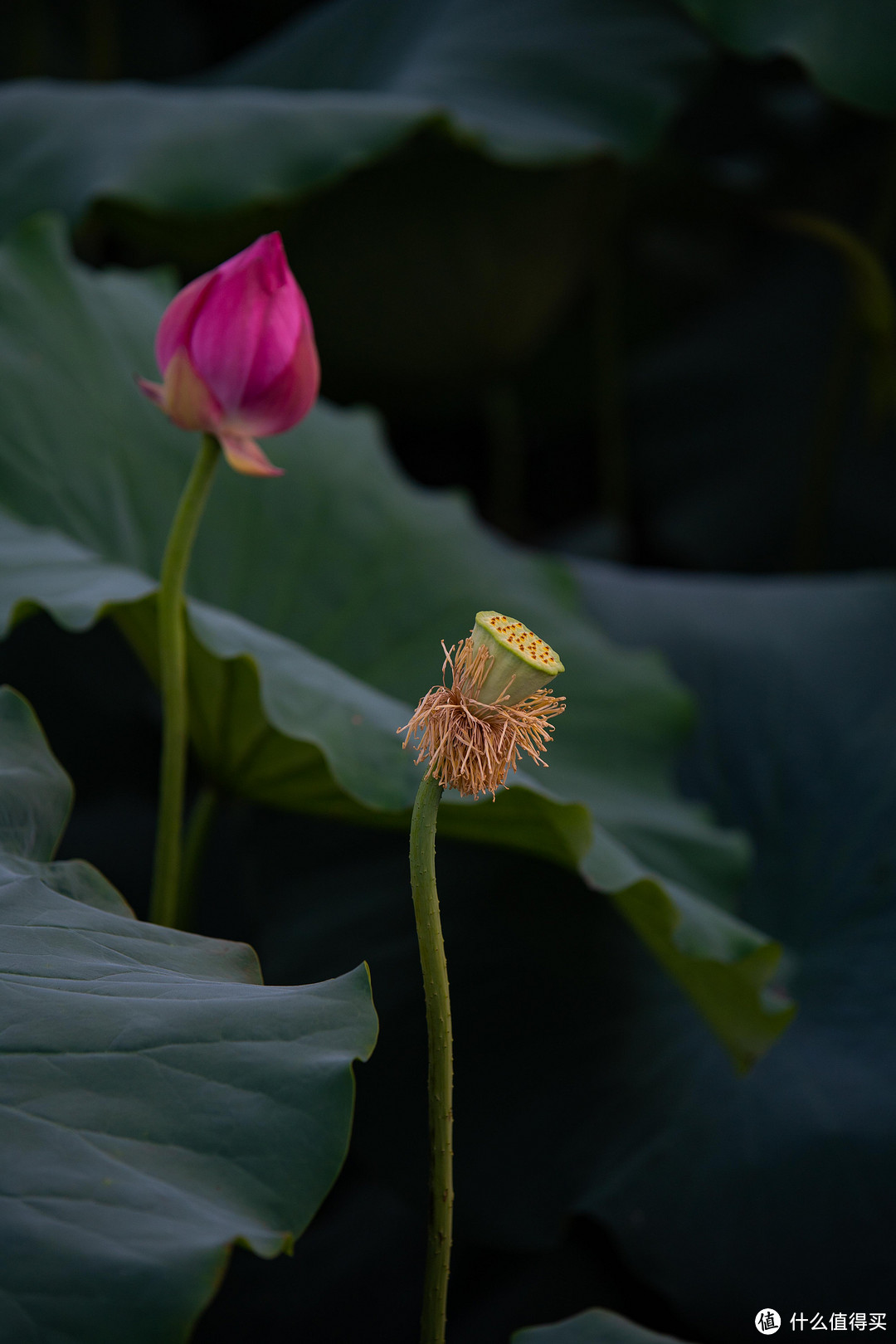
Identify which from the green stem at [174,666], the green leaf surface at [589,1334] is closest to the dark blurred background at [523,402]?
the green stem at [174,666]

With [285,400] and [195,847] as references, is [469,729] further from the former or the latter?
[195,847]

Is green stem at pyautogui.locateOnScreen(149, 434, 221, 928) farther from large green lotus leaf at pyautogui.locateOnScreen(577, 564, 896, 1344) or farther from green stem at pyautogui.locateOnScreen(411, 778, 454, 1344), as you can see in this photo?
large green lotus leaf at pyautogui.locateOnScreen(577, 564, 896, 1344)

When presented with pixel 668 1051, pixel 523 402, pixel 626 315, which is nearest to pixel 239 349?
pixel 668 1051

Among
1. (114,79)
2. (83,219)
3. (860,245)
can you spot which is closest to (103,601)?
(83,219)

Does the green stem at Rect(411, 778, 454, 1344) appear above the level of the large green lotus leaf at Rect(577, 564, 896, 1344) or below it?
above

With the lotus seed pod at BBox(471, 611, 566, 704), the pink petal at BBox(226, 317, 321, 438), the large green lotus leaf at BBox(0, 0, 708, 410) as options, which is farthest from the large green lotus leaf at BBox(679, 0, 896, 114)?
the lotus seed pod at BBox(471, 611, 566, 704)

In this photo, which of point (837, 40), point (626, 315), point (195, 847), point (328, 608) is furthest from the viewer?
point (626, 315)

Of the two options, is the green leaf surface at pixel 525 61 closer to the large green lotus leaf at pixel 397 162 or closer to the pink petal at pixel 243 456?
the large green lotus leaf at pixel 397 162
